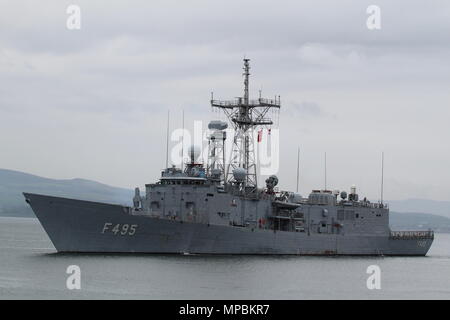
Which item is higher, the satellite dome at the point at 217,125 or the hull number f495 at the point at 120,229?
the satellite dome at the point at 217,125

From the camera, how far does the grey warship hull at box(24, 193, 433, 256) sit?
147 ft

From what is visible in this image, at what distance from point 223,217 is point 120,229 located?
6824mm

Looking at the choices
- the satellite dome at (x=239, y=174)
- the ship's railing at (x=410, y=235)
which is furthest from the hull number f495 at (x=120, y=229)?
the ship's railing at (x=410, y=235)

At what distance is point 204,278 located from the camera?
38938mm

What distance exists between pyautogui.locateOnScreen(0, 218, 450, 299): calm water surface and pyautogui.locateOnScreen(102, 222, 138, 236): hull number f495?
137 cm

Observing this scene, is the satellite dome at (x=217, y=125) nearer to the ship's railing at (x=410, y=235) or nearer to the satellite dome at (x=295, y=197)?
the satellite dome at (x=295, y=197)

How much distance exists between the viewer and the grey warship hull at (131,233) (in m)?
44.8

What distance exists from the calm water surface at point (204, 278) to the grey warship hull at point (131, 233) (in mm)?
969
